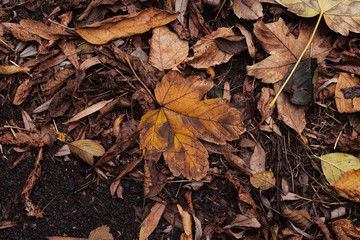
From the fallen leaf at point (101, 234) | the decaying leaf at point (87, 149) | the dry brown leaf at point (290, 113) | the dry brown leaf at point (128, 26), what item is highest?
the dry brown leaf at point (128, 26)

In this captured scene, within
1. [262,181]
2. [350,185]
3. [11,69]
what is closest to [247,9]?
[262,181]

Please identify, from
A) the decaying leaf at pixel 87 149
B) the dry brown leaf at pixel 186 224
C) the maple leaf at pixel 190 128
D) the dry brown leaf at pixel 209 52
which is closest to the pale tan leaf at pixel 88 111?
the decaying leaf at pixel 87 149

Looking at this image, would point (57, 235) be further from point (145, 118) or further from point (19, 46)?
point (19, 46)

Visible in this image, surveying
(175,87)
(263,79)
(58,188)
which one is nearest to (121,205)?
(58,188)

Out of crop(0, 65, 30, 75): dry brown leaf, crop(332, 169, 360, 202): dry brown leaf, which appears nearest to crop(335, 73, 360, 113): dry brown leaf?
crop(332, 169, 360, 202): dry brown leaf

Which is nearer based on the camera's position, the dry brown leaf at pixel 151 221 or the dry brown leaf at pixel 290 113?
the dry brown leaf at pixel 151 221

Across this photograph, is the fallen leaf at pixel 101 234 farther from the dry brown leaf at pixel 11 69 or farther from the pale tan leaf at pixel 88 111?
the dry brown leaf at pixel 11 69
